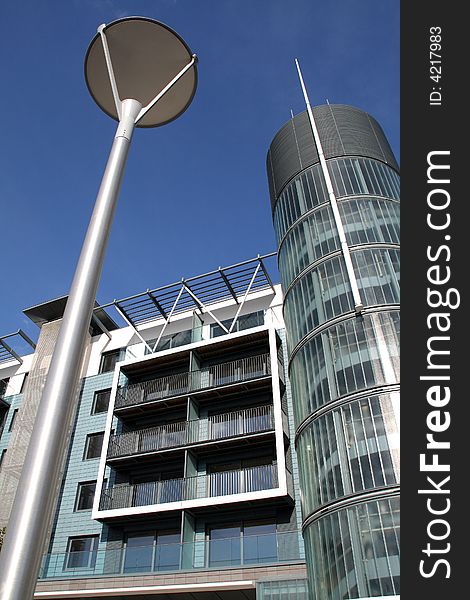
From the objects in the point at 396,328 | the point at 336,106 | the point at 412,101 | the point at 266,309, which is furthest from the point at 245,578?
the point at 336,106

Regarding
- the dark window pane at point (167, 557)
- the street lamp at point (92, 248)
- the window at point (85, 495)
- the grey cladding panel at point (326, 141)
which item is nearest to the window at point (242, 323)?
the grey cladding panel at point (326, 141)

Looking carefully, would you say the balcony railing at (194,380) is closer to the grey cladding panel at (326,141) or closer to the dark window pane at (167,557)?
the dark window pane at (167,557)

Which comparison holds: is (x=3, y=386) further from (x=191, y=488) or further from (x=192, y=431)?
(x=191, y=488)

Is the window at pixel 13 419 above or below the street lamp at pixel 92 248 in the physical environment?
above

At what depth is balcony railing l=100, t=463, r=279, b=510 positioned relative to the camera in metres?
21.5

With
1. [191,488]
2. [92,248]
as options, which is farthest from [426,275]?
[191,488]

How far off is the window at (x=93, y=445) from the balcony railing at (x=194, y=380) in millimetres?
2708

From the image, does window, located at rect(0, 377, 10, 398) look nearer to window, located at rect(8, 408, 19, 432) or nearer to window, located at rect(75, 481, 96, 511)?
window, located at rect(8, 408, 19, 432)

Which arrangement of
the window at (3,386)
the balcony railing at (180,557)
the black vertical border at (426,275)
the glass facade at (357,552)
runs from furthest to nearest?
the window at (3,386), the balcony railing at (180,557), the glass facade at (357,552), the black vertical border at (426,275)

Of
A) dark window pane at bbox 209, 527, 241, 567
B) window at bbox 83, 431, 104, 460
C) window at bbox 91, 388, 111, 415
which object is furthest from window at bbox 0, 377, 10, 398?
dark window pane at bbox 209, 527, 241, 567

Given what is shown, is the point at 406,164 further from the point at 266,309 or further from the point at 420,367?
the point at 266,309

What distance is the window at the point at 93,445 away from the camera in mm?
28236

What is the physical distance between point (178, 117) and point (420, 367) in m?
5.90

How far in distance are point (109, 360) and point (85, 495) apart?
903 cm
